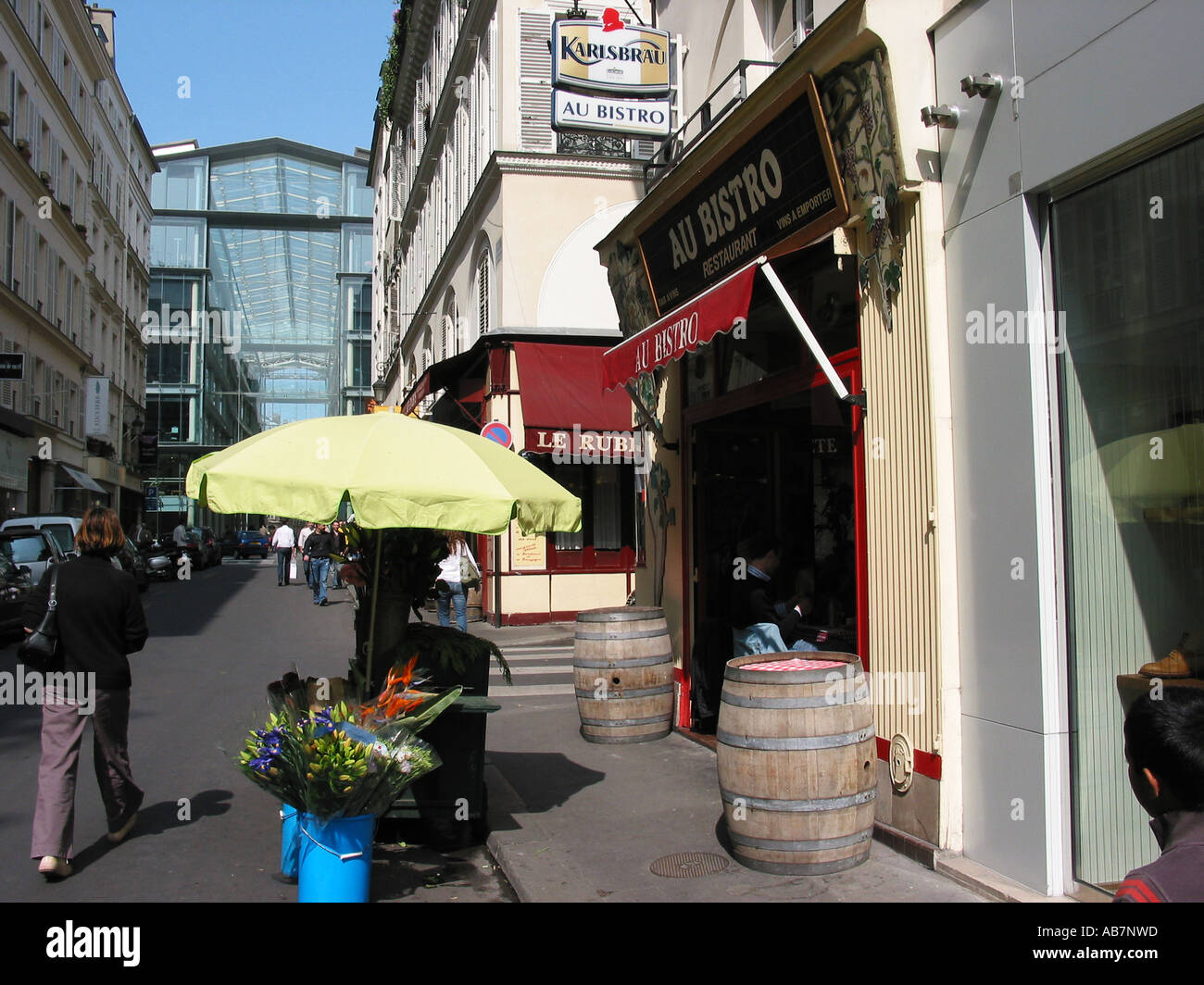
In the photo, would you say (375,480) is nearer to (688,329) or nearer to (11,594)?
(688,329)

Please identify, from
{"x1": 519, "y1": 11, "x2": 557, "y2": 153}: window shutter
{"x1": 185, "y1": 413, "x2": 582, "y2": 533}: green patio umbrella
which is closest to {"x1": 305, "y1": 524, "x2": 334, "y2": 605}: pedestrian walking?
{"x1": 519, "y1": 11, "x2": 557, "y2": 153}: window shutter

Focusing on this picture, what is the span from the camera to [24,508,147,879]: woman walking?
16.4 feet

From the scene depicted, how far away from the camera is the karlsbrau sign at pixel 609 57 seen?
11.0 metres

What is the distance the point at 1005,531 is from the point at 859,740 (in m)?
1.26

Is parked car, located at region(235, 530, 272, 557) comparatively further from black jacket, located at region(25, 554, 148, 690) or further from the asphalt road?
black jacket, located at region(25, 554, 148, 690)

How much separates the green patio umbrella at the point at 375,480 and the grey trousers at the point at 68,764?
4.68 ft

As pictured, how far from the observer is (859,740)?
488cm

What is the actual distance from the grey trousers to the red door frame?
4.30 meters

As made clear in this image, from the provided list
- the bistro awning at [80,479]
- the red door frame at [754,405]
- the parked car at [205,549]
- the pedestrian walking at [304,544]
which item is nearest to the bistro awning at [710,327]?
the red door frame at [754,405]

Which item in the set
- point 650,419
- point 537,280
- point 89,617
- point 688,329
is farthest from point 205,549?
point 688,329

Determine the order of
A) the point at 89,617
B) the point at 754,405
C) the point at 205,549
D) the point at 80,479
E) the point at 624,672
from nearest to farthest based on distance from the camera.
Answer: the point at 89,617
the point at 754,405
the point at 624,672
the point at 80,479
the point at 205,549

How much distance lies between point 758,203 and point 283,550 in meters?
22.8

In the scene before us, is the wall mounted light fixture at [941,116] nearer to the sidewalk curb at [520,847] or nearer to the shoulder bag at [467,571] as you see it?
the sidewalk curb at [520,847]

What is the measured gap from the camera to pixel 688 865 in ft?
16.9
